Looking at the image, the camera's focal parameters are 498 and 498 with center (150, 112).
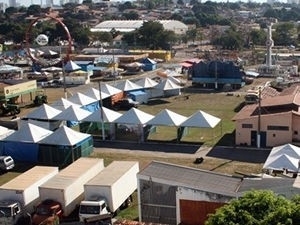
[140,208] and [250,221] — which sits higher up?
[250,221]

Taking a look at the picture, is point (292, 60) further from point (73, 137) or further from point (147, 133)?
point (73, 137)

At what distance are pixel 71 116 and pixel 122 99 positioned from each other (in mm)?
7900

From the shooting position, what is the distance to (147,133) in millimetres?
25531

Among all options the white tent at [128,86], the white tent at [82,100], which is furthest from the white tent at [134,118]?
the white tent at [128,86]

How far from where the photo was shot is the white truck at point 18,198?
604 inches

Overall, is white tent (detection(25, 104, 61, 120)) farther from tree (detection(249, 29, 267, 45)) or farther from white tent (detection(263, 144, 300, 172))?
tree (detection(249, 29, 267, 45))

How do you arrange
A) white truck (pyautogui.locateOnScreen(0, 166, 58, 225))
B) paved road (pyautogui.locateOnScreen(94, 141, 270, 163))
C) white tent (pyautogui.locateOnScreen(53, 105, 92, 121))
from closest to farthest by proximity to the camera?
white truck (pyautogui.locateOnScreen(0, 166, 58, 225)), paved road (pyautogui.locateOnScreen(94, 141, 270, 163)), white tent (pyautogui.locateOnScreen(53, 105, 92, 121))

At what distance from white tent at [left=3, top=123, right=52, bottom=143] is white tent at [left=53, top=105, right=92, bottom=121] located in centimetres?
332

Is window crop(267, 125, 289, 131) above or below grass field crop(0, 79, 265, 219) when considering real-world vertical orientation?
above

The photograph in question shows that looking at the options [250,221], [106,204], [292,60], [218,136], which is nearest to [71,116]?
[218,136]

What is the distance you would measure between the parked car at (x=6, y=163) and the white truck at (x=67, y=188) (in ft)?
16.7

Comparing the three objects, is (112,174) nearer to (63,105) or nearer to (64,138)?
(64,138)

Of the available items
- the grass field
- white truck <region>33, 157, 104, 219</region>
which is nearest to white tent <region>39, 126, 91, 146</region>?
the grass field

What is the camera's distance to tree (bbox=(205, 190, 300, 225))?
9.98 meters
